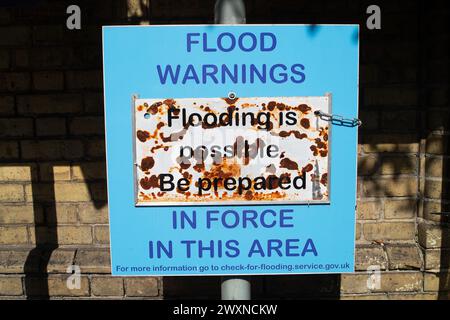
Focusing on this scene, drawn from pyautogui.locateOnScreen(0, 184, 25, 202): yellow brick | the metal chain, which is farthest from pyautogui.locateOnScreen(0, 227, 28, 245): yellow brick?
the metal chain

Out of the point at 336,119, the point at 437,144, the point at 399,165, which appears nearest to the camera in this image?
the point at 336,119

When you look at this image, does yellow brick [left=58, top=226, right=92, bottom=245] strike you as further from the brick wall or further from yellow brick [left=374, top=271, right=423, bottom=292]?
yellow brick [left=374, top=271, right=423, bottom=292]

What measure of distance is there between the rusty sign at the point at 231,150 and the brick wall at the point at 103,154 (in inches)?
36.3

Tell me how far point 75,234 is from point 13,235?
362mm

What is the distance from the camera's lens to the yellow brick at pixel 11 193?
2.40 meters

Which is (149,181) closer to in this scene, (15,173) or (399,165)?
(15,173)

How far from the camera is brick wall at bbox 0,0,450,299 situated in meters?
2.28

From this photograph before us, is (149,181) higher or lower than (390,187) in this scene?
higher

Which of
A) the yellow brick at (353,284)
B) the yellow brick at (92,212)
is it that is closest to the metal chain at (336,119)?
the yellow brick at (353,284)

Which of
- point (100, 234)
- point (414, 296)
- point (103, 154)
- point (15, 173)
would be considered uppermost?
point (103, 154)

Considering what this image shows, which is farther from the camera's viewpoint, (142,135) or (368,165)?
(368,165)

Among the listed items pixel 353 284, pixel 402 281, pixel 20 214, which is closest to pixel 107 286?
pixel 20 214

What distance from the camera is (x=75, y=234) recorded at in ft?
7.96
